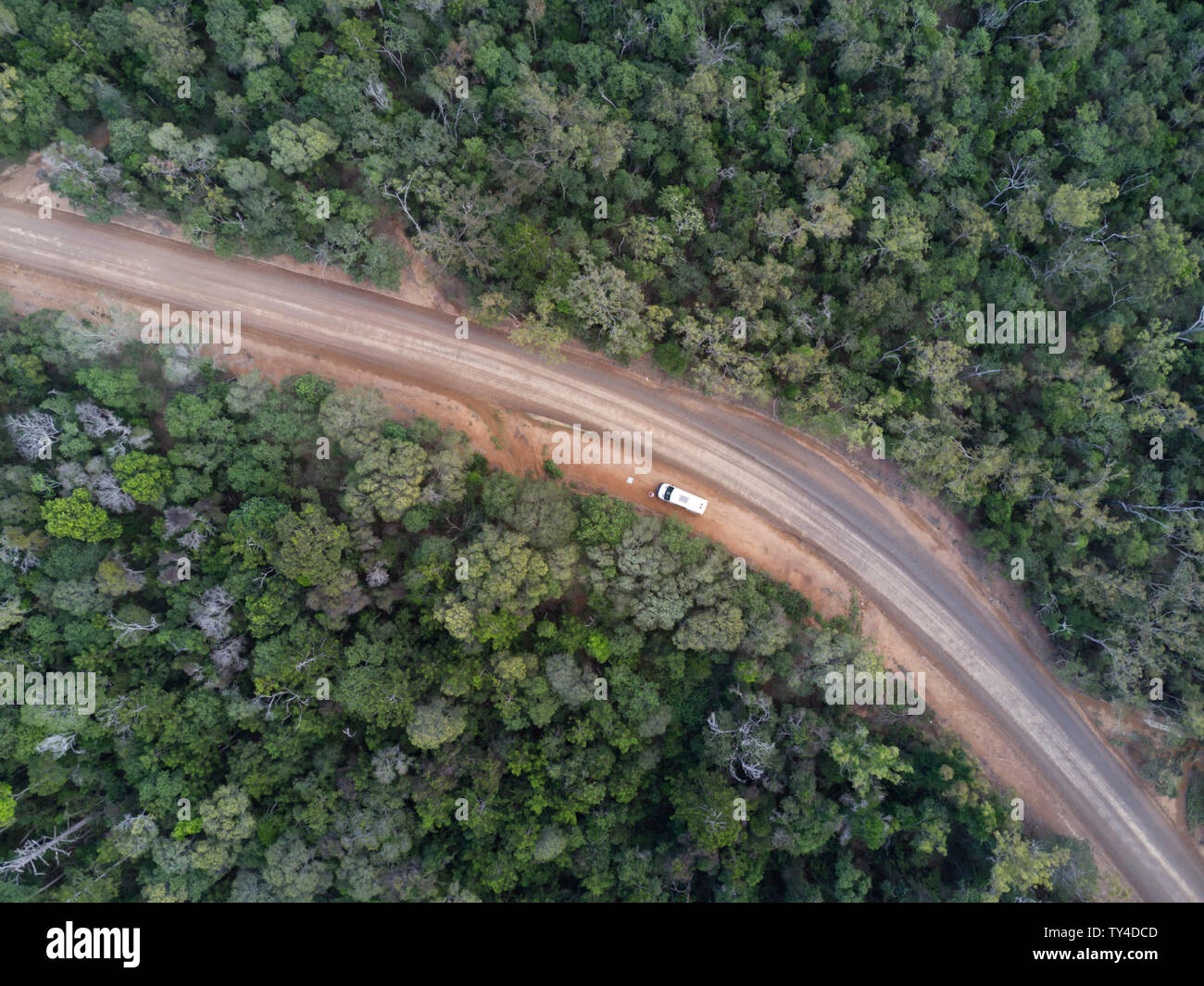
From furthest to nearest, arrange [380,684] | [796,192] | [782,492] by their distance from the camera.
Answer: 1. [782,492]
2. [796,192]
3. [380,684]

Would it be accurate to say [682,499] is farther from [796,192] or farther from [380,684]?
[380,684]

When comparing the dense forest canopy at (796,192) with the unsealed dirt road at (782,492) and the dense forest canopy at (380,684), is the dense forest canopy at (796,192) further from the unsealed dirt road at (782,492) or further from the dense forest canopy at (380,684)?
the dense forest canopy at (380,684)

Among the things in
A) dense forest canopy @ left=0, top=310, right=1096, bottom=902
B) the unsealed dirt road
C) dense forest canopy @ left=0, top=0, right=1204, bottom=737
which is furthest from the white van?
dense forest canopy @ left=0, top=0, right=1204, bottom=737

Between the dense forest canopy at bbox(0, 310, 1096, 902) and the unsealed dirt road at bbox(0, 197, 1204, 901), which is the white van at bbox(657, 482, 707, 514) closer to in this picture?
the unsealed dirt road at bbox(0, 197, 1204, 901)

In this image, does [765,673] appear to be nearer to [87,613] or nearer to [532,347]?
[532,347]

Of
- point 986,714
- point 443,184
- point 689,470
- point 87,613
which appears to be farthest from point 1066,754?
point 87,613

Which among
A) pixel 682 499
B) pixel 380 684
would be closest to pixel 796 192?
pixel 682 499
